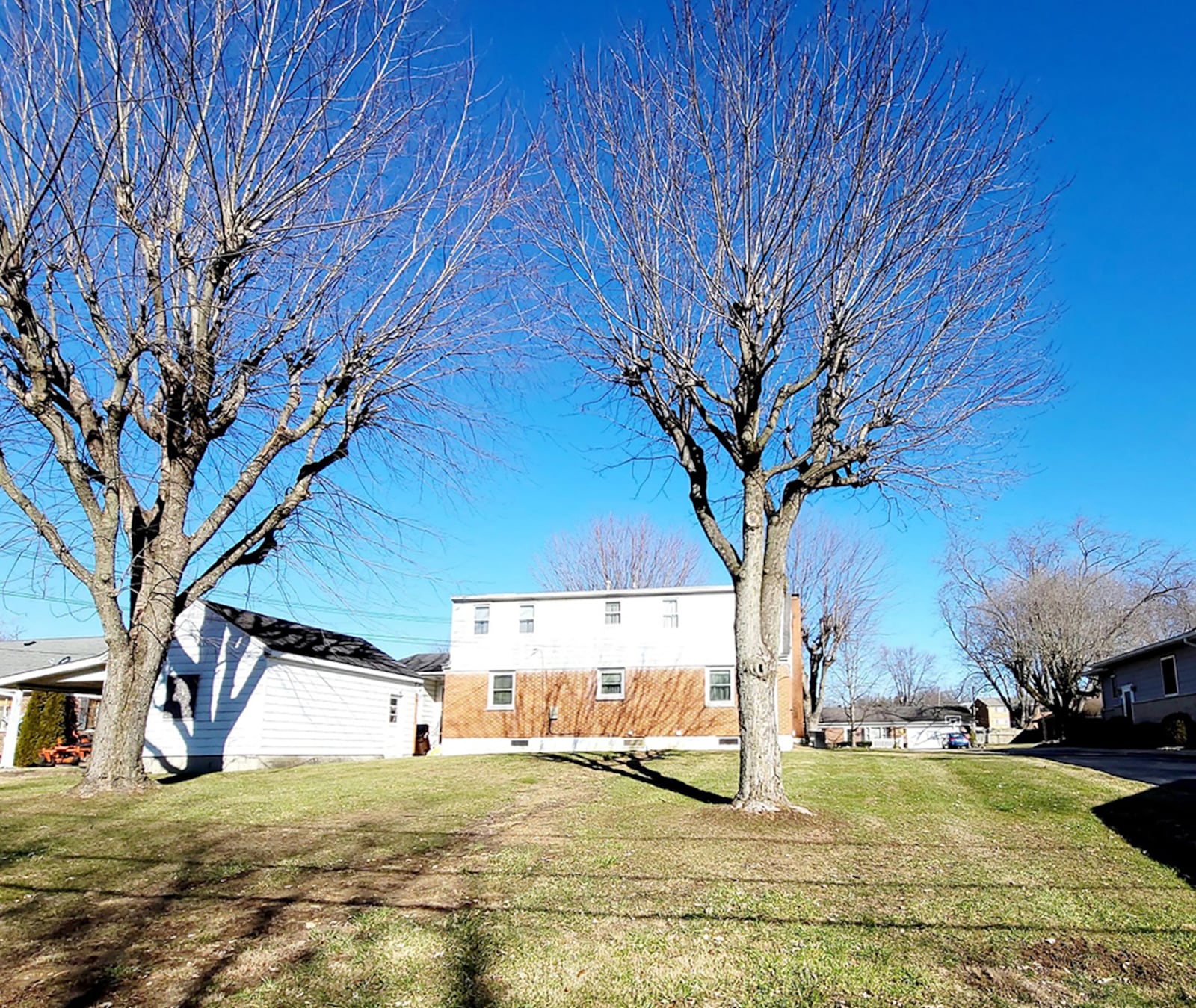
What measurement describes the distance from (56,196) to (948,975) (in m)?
12.1

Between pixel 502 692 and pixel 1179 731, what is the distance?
19012 millimetres

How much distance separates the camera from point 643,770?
14.6 meters

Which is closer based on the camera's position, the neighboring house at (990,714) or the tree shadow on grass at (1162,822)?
the tree shadow on grass at (1162,822)

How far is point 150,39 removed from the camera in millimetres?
9734

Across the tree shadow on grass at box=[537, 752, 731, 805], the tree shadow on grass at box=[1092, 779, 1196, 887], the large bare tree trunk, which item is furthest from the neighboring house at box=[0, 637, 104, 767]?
the tree shadow on grass at box=[1092, 779, 1196, 887]

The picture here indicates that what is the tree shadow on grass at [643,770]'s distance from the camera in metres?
10.8

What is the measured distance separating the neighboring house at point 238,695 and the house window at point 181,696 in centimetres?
2

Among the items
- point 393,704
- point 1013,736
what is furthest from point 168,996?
point 1013,736

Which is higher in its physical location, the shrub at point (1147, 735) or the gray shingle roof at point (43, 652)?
the gray shingle roof at point (43, 652)

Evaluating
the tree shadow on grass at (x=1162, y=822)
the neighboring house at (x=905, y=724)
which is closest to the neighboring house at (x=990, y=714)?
the neighboring house at (x=905, y=724)

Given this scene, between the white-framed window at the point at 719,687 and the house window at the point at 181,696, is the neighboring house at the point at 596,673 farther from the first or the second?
the house window at the point at 181,696

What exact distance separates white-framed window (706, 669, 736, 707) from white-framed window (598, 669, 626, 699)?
8.39 feet

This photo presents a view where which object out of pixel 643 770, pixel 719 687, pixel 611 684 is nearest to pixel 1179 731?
pixel 719 687

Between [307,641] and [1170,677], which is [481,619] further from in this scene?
[1170,677]
